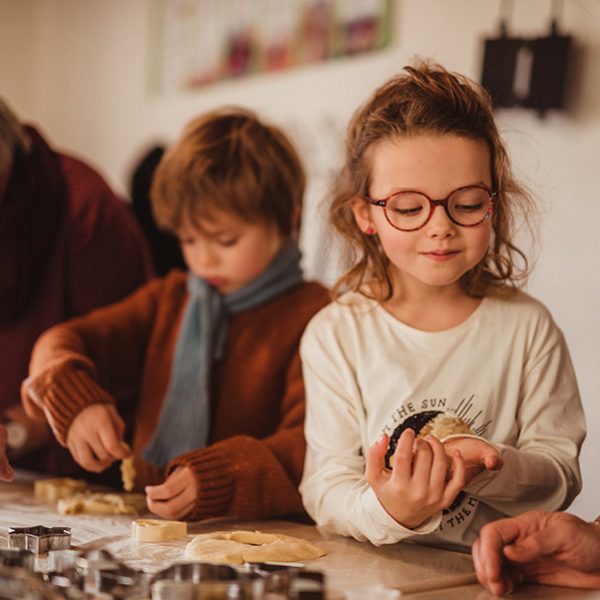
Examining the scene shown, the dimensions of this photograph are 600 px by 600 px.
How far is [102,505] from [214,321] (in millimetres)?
346

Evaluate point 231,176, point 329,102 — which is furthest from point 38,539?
point 329,102

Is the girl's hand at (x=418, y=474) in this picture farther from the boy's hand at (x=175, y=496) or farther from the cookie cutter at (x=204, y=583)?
the boy's hand at (x=175, y=496)

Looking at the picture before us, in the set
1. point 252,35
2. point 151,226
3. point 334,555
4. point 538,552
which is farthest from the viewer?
point 252,35

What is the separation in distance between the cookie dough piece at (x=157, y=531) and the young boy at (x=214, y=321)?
0.28m

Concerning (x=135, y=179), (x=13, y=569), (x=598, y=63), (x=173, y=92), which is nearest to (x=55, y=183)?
(x=135, y=179)

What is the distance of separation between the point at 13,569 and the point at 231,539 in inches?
12.4

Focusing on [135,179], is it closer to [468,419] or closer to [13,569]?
[468,419]

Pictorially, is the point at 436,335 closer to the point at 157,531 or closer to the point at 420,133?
the point at 420,133

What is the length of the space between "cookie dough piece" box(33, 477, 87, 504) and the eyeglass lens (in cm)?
64

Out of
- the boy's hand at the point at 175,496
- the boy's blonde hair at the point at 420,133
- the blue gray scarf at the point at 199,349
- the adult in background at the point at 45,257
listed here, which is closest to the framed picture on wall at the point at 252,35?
the adult in background at the point at 45,257

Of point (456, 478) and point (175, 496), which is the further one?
point (175, 496)

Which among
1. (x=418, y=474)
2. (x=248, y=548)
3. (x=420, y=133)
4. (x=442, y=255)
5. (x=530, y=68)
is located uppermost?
(x=530, y=68)

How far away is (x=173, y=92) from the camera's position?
145 inches

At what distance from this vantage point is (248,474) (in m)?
1.25
